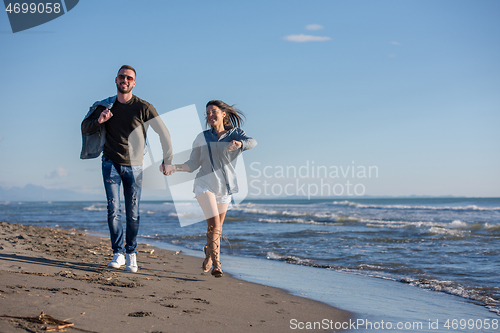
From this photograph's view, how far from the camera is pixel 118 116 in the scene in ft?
13.1

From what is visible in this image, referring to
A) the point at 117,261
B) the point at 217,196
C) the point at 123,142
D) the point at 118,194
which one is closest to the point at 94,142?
the point at 123,142

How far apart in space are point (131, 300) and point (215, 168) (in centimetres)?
163

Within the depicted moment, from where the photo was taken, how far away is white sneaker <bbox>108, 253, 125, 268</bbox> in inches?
162

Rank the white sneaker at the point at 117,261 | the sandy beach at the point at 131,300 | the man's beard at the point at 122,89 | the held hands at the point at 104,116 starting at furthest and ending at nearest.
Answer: the white sneaker at the point at 117,261
the man's beard at the point at 122,89
the held hands at the point at 104,116
the sandy beach at the point at 131,300

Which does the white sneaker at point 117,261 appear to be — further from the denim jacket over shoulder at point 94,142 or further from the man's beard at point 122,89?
the man's beard at point 122,89

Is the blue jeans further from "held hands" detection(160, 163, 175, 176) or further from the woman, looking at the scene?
the woman

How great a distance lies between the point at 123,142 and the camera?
4023 millimetres

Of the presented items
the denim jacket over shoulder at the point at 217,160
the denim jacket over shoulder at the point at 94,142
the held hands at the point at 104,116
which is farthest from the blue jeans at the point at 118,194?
the denim jacket over shoulder at the point at 217,160

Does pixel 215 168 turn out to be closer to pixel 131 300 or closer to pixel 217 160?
pixel 217 160

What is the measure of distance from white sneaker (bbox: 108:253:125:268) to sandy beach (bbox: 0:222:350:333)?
0.09m

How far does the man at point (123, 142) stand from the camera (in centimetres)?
398

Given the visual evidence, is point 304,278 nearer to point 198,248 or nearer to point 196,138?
point 196,138

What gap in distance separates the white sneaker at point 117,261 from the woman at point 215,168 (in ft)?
3.10

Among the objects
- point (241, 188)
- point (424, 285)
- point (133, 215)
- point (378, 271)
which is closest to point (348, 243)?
point (378, 271)
